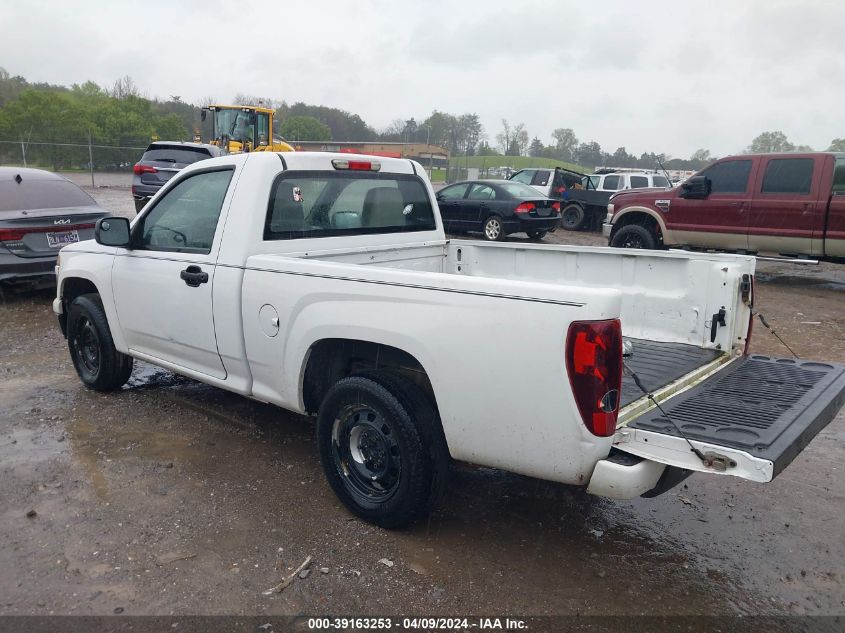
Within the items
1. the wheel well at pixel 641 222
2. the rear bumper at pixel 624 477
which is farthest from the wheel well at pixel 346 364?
the wheel well at pixel 641 222

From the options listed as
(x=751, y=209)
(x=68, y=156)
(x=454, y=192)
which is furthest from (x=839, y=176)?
(x=68, y=156)

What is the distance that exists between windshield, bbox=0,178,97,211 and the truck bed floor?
276 inches

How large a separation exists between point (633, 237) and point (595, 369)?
1007 centimetres

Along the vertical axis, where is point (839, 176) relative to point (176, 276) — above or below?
above

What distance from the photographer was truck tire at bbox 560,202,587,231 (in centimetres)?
1898

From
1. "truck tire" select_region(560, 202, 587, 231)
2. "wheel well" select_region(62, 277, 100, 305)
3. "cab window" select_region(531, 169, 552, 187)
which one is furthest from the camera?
"cab window" select_region(531, 169, 552, 187)

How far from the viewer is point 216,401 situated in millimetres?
5141

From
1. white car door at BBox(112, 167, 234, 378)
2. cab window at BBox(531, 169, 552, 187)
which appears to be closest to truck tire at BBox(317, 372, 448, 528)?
white car door at BBox(112, 167, 234, 378)

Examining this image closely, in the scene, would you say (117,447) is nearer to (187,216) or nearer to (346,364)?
(187,216)

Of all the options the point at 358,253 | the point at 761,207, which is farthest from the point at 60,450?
the point at 761,207

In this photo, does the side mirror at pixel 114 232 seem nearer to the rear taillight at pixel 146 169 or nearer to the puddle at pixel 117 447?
the puddle at pixel 117 447

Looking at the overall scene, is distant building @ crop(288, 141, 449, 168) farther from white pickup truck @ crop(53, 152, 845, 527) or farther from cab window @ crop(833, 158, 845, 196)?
white pickup truck @ crop(53, 152, 845, 527)

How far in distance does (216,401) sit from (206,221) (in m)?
1.63

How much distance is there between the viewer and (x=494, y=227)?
15.0 metres
